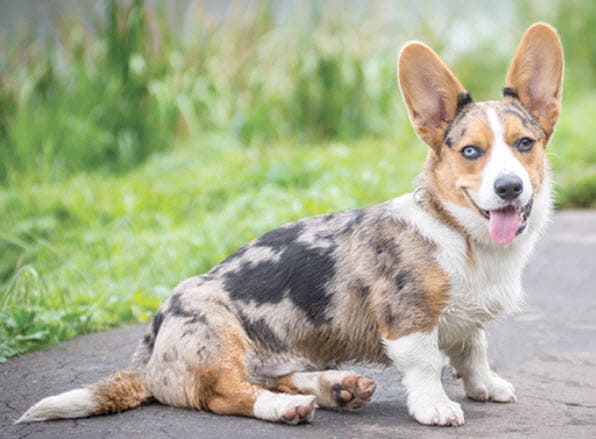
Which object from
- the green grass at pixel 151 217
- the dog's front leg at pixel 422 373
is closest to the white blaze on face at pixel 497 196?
the dog's front leg at pixel 422 373

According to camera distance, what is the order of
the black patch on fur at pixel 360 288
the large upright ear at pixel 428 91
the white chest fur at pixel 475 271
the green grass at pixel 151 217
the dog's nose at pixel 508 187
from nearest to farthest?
1. the dog's nose at pixel 508 187
2. the white chest fur at pixel 475 271
3. the black patch on fur at pixel 360 288
4. the large upright ear at pixel 428 91
5. the green grass at pixel 151 217

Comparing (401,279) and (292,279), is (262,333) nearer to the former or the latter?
(292,279)

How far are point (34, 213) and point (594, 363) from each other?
17.7 feet

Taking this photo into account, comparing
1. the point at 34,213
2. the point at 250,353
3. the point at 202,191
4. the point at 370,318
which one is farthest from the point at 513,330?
the point at 34,213

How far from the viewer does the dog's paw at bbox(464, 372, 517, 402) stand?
397 cm

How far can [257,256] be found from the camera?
4.05 m

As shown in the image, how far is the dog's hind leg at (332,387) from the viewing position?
3691 millimetres

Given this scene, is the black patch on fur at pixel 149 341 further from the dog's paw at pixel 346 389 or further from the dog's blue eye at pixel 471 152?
the dog's blue eye at pixel 471 152

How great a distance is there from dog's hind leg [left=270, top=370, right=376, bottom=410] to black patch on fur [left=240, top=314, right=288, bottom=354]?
0.15 m

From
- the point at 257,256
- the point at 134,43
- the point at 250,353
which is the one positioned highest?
the point at 134,43

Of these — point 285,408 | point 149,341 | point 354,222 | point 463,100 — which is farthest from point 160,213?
point 285,408

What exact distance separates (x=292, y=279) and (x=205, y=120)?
661cm

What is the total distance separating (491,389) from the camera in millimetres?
3990

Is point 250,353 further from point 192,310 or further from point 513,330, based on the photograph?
point 513,330
